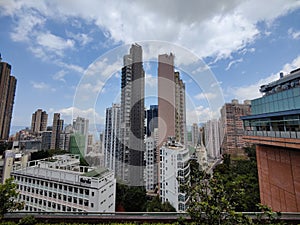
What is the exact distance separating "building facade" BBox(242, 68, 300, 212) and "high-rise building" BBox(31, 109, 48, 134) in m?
28.3

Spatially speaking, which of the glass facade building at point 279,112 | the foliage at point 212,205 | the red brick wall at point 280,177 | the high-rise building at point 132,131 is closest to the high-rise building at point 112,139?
the high-rise building at point 132,131

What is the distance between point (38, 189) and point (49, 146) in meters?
17.4

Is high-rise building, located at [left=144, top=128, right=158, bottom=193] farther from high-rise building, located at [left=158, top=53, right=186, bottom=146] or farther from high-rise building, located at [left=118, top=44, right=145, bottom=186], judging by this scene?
high-rise building, located at [left=158, top=53, right=186, bottom=146]

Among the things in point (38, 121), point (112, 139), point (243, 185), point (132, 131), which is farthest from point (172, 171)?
point (38, 121)

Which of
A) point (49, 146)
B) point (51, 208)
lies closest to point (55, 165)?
point (51, 208)

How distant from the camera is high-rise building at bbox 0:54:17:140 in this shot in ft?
51.3

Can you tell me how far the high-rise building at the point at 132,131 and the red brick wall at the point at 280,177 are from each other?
8.27 m

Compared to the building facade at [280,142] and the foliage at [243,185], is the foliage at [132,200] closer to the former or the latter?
the foliage at [243,185]

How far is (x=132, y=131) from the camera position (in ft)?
38.8

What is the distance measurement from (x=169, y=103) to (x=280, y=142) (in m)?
9.89

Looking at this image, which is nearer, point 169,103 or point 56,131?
point 169,103

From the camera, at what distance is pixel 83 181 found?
6160mm

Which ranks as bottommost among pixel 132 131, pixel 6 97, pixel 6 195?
pixel 6 195

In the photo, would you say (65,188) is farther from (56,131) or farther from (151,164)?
(56,131)
